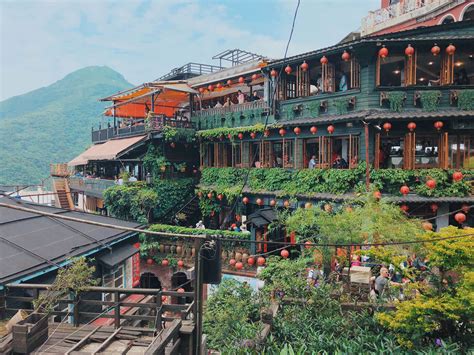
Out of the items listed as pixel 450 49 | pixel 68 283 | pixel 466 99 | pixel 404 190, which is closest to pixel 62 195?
pixel 68 283

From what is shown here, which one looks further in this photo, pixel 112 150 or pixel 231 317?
pixel 112 150

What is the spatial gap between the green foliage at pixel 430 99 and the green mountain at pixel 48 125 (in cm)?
5386

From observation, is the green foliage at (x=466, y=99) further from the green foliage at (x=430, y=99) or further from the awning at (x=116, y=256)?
the awning at (x=116, y=256)

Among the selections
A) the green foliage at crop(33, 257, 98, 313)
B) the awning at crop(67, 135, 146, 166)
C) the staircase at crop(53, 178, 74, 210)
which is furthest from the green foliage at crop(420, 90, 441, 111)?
the staircase at crop(53, 178, 74, 210)

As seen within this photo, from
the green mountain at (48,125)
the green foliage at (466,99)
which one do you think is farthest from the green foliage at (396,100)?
the green mountain at (48,125)

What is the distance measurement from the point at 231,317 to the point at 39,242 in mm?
5726

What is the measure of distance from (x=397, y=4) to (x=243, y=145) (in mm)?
14165

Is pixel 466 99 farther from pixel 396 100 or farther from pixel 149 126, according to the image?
pixel 149 126

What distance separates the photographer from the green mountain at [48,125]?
57031 mm

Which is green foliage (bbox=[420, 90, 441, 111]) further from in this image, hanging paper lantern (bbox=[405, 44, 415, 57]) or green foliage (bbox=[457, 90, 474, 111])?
hanging paper lantern (bbox=[405, 44, 415, 57])

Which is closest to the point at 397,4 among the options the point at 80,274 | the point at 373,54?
the point at 373,54

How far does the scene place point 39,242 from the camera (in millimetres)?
Answer: 9406

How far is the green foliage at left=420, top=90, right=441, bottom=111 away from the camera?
50.7ft

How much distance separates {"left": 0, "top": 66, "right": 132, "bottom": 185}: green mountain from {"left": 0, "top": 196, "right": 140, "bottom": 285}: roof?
4881 cm
